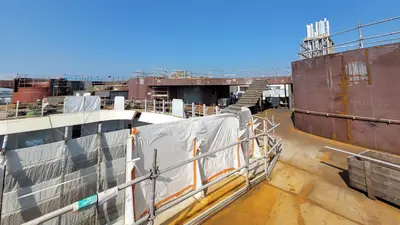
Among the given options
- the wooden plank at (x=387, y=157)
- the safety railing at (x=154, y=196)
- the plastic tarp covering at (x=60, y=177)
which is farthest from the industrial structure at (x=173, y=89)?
the plastic tarp covering at (x=60, y=177)

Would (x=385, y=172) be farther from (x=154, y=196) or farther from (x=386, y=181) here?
(x=154, y=196)

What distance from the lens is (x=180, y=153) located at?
401 cm

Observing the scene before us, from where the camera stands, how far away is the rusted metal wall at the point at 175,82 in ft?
62.4

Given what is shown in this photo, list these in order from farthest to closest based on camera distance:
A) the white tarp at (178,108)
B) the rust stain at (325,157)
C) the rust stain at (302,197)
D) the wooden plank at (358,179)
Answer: the white tarp at (178,108), the rust stain at (325,157), the wooden plank at (358,179), the rust stain at (302,197)

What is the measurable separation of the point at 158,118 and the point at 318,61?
1252cm

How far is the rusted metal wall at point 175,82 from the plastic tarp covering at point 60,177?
1567 cm

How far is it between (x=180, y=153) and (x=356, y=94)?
8.42 m

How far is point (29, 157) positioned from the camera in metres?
3.36

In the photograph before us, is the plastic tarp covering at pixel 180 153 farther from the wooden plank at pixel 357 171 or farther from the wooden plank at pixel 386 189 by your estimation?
the wooden plank at pixel 386 189

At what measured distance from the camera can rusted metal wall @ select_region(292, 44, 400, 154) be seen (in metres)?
6.86

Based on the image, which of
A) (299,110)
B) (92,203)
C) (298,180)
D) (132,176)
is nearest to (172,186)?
(132,176)

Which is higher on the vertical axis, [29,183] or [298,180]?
[29,183]

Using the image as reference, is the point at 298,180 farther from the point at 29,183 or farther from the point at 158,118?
the point at 158,118

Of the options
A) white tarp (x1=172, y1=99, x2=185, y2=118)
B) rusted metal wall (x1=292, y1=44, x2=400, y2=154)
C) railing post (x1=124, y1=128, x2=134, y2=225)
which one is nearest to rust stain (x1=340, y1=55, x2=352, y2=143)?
rusted metal wall (x1=292, y1=44, x2=400, y2=154)
